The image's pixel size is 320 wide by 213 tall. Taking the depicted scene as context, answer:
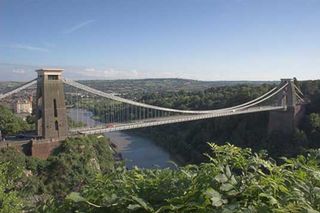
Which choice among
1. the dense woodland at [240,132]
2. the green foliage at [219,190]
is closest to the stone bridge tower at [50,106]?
the dense woodland at [240,132]

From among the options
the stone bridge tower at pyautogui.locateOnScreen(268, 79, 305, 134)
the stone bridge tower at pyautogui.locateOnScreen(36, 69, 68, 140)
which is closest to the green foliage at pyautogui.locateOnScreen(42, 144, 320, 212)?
the stone bridge tower at pyautogui.locateOnScreen(36, 69, 68, 140)

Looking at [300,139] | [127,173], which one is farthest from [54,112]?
[127,173]

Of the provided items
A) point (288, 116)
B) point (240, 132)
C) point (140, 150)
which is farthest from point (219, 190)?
point (140, 150)

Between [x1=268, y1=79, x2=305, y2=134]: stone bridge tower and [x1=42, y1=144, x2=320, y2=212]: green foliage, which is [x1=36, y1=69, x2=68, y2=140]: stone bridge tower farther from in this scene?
[x1=42, y1=144, x2=320, y2=212]: green foliage

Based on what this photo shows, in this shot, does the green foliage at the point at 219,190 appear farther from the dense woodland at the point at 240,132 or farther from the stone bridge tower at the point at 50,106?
the dense woodland at the point at 240,132

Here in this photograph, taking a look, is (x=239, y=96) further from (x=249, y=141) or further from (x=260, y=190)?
(x=260, y=190)

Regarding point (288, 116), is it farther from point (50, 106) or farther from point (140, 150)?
point (50, 106)
